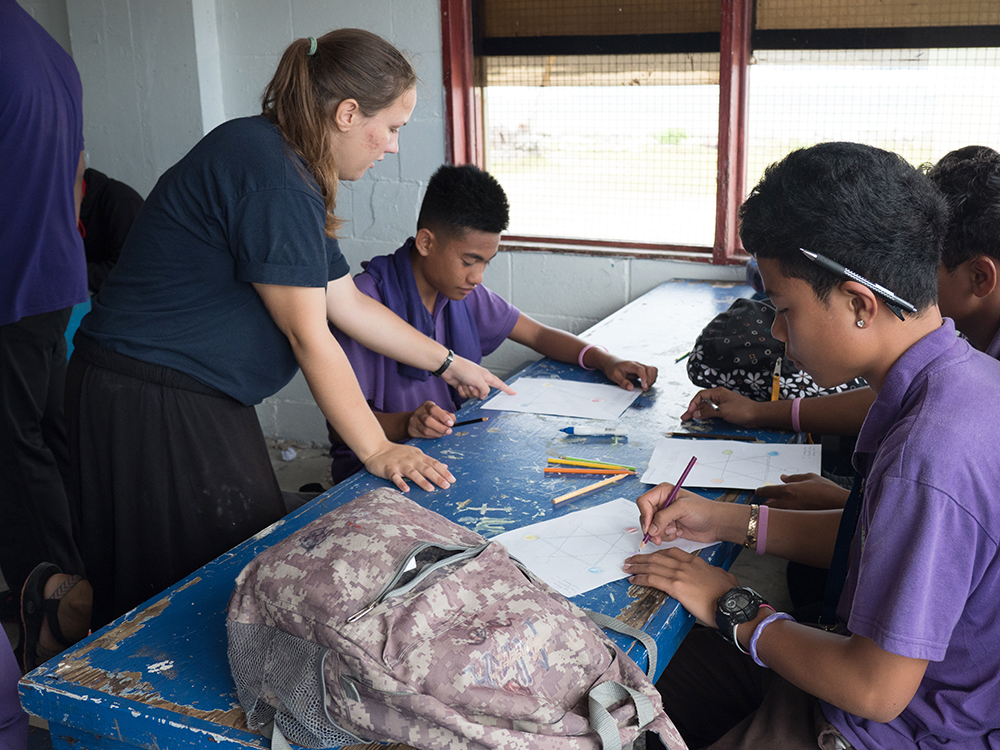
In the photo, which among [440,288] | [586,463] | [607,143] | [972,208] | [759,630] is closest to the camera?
[759,630]

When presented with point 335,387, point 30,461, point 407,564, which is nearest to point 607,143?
point 335,387

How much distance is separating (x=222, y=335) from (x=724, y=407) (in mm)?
1032


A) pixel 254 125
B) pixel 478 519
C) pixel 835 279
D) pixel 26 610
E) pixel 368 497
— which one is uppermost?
pixel 254 125

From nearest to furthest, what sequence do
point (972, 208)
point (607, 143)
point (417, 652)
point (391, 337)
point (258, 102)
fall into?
point (417, 652)
point (972, 208)
point (391, 337)
point (607, 143)
point (258, 102)

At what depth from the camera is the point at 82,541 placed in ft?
5.61

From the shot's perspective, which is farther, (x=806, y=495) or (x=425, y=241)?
(x=425, y=241)

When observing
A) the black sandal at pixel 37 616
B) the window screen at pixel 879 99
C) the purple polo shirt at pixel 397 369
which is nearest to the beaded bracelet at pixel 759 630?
the purple polo shirt at pixel 397 369

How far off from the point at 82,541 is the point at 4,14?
1.45m

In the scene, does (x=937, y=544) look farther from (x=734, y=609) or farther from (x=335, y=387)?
(x=335, y=387)

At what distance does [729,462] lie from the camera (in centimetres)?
163

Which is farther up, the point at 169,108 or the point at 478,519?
the point at 169,108

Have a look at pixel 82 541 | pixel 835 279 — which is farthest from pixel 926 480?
pixel 82 541

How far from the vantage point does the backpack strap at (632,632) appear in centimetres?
106

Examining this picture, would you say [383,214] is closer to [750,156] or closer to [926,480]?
[750,156]
